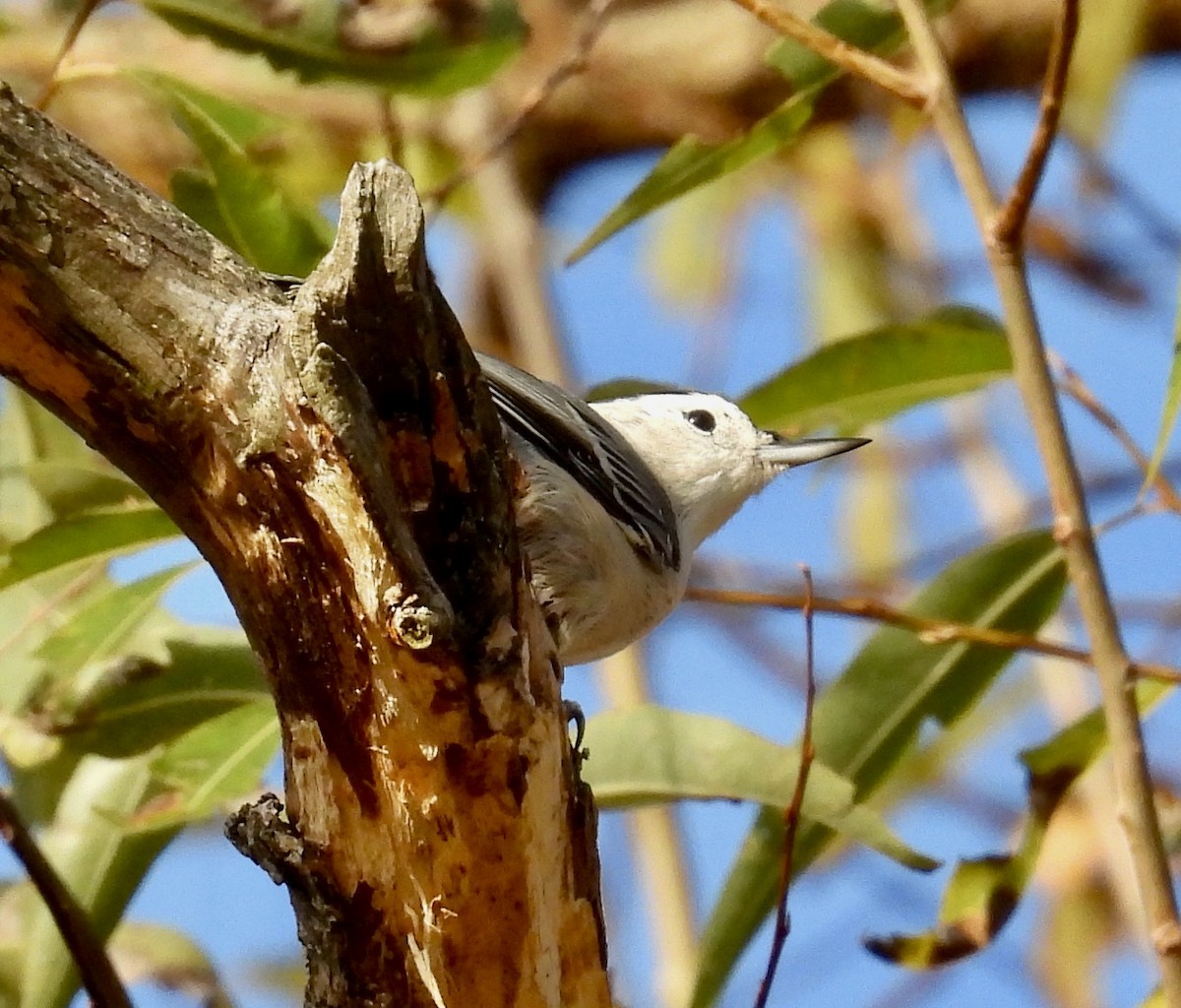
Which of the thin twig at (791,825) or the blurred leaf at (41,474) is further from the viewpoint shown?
the blurred leaf at (41,474)

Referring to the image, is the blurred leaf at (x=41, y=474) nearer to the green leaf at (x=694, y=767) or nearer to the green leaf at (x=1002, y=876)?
the green leaf at (x=694, y=767)

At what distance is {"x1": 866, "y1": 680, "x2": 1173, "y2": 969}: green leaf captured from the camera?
1.30 meters

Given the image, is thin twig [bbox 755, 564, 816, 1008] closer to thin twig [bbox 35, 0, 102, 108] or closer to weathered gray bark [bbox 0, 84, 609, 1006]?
weathered gray bark [bbox 0, 84, 609, 1006]

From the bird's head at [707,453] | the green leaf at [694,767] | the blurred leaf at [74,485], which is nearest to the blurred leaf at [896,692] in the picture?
the green leaf at [694,767]

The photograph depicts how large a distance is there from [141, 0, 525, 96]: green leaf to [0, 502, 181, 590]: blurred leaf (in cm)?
41

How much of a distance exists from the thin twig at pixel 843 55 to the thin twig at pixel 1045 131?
0.35ft

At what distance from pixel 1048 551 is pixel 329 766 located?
2.75 ft

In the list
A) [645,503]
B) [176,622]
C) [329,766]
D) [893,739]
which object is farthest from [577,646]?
[329,766]

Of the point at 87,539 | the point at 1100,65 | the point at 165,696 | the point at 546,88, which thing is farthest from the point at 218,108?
the point at 1100,65

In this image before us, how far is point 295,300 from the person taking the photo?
0.81m

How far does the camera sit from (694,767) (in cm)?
136

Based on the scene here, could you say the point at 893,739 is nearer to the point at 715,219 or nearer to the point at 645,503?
the point at 645,503

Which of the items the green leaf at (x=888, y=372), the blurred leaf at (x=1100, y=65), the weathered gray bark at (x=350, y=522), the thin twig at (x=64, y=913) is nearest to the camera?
the weathered gray bark at (x=350, y=522)

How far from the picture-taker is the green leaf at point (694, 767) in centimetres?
130
